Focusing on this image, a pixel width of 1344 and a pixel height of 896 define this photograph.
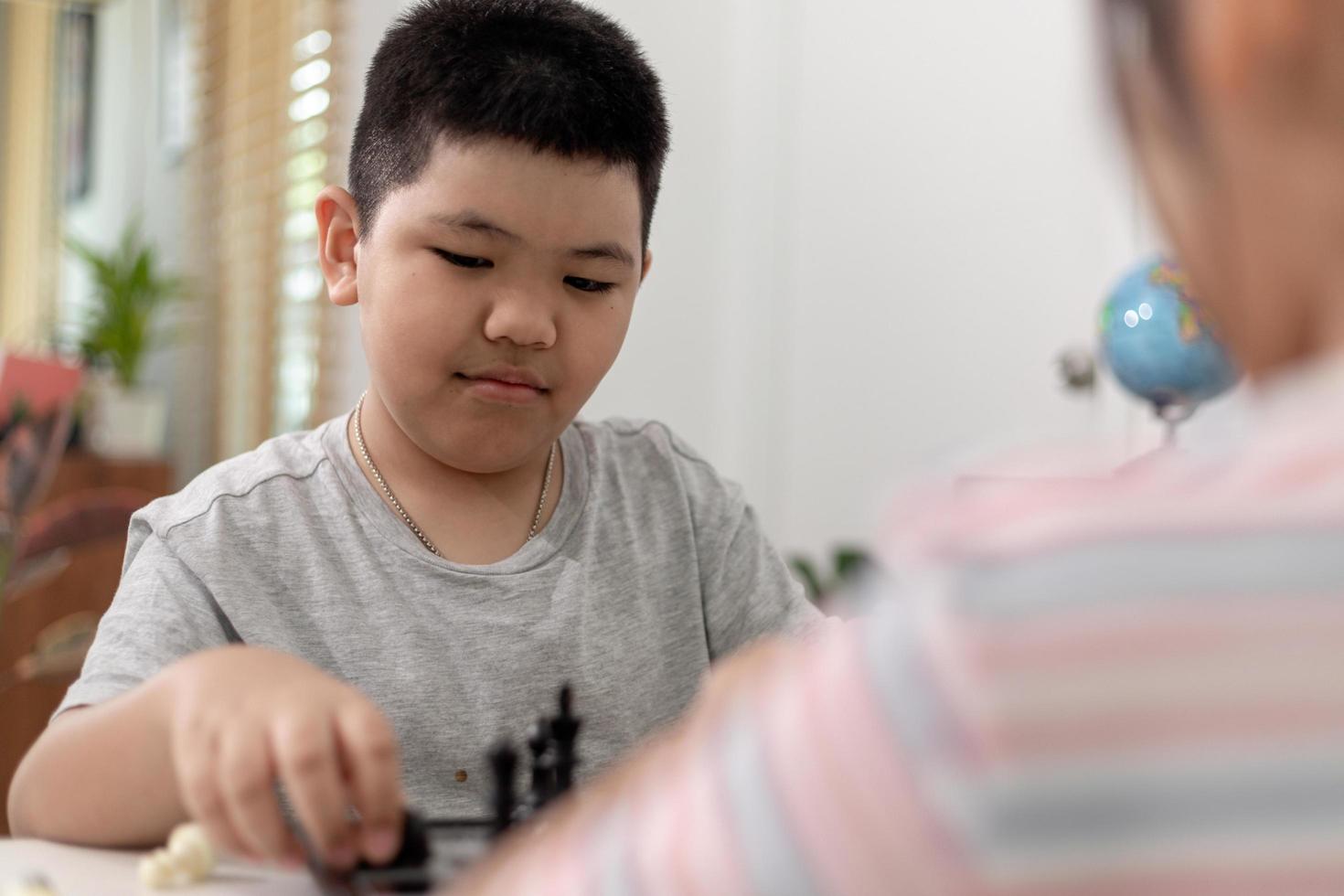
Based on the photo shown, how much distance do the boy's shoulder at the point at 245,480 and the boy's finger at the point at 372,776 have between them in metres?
0.45

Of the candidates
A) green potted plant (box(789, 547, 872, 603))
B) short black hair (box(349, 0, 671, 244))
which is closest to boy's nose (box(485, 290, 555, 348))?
short black hair (box(349, 0, 671, 244))

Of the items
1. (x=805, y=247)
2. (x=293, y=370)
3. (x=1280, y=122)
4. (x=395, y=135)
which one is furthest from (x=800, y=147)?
(x=1280, y=122)

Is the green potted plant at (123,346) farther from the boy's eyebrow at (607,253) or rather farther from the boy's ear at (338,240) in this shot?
the boy's eyebrow at (607,253)

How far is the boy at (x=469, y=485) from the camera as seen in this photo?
1011mm

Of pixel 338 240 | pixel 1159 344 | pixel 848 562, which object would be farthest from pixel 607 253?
pixel 848 562

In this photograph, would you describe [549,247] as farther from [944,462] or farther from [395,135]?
[944,462]

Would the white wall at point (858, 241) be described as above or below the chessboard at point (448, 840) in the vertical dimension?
above

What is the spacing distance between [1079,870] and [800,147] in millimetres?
2992

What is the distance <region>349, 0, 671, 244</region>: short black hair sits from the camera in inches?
40.8

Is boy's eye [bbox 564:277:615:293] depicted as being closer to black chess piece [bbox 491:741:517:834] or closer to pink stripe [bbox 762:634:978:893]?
black chess piece [bbox 491:741:517:834]

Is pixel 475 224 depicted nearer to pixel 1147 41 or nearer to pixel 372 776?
pixel 372 776

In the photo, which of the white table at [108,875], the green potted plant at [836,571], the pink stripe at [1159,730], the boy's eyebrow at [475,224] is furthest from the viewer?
the green potted plant at [836,571]

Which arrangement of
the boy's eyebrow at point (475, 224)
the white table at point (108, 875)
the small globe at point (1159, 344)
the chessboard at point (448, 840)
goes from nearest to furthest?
the chessboard at point (448, 840) → the white table at point (108, 875) → the boy's eyebrow at point (475, 224) → the small globe at point (1159, 344)

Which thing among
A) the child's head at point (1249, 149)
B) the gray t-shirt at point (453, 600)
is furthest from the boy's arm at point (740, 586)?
the child's head at point (1249, 149)
